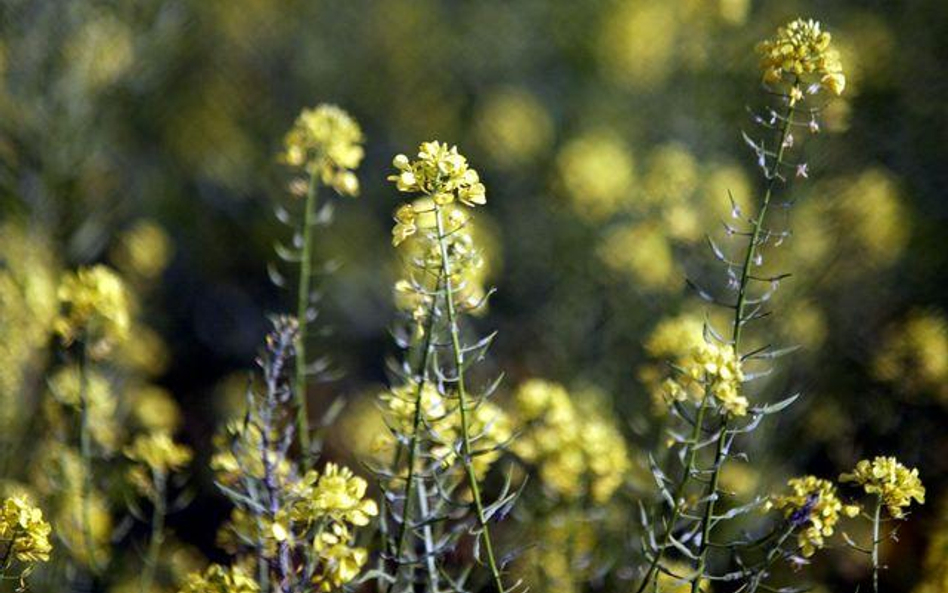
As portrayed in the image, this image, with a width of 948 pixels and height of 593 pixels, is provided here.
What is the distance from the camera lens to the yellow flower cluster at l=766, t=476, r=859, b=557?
158cm

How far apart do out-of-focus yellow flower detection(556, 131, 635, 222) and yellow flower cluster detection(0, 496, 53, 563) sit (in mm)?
3379

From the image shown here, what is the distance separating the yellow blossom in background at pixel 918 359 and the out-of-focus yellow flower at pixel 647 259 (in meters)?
0.99

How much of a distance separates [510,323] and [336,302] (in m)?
1.37

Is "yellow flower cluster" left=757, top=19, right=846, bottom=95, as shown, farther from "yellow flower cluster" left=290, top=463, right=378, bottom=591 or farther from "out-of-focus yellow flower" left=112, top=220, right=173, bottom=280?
"out-of-focus yellow flower" left=112, top=220, right=173, bottom=280

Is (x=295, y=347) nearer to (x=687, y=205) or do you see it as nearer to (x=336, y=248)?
(x=687, y=205)

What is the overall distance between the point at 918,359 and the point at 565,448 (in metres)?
1.40

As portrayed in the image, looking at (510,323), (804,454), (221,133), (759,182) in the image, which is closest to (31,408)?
(510,323)

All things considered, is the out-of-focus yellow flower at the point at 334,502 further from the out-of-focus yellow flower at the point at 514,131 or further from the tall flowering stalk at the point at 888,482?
the out-of-focus yellow flower at the point at 514,131

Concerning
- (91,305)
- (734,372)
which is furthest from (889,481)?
(91,305)

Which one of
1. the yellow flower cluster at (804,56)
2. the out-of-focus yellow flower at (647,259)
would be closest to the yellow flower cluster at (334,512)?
the yellow flower cluster at (804,56)

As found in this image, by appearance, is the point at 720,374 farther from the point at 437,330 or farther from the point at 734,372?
the point at 437,330

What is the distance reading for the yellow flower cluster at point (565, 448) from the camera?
7.25ft

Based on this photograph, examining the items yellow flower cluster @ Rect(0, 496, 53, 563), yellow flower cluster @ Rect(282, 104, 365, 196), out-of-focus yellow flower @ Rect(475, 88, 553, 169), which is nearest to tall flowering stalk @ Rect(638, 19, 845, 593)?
yellow flower cluster @ Rect(282, 104, 365, 196)

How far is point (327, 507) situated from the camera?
1490 mm
